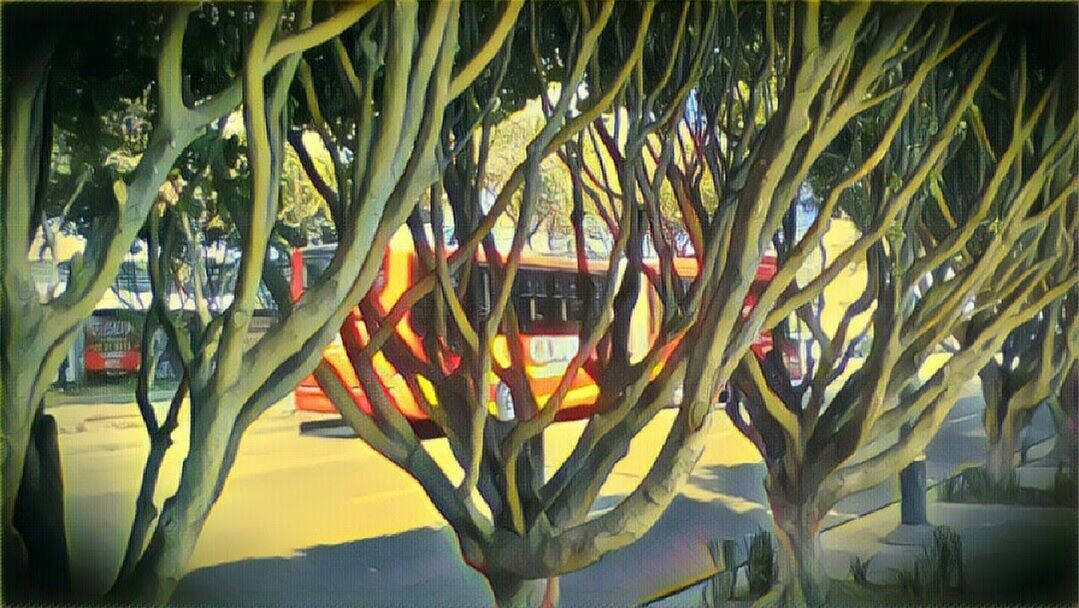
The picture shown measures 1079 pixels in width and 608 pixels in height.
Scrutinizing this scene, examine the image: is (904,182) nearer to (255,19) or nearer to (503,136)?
A: (503,136)

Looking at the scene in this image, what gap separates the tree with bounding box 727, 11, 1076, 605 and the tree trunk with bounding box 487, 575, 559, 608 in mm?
571

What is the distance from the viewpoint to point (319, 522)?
2.15 metres

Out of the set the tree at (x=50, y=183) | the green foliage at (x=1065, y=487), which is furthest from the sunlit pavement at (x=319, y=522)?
the green foliage at (x=1065, y=487)

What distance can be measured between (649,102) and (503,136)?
372 mm

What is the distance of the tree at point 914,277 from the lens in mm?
2244

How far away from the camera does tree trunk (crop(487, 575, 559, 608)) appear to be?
7.22ft

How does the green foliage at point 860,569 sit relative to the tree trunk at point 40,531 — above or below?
below

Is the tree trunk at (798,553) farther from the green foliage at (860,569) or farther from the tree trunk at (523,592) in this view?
the tree trunk at (523,592)

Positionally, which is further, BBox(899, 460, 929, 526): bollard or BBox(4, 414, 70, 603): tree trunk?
BBox(899, 460, 929, 526): bollard

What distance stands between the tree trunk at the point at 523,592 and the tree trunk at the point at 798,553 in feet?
1.86

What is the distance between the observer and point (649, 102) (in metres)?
2.21

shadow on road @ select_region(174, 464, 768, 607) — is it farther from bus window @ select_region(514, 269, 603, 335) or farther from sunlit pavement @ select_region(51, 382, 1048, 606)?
bus window @ select_region(514, 269, 603, 335)

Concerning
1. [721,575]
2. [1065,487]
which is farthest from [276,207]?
[1065,487]

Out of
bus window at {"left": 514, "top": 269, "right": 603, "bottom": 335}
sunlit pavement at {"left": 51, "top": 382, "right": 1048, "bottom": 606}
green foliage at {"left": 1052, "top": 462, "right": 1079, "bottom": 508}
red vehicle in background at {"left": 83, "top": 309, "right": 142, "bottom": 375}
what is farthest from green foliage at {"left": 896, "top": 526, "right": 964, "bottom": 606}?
red vehicle in background at {"left": 83, "top": 309, "right": 142, "bottom": 375}
